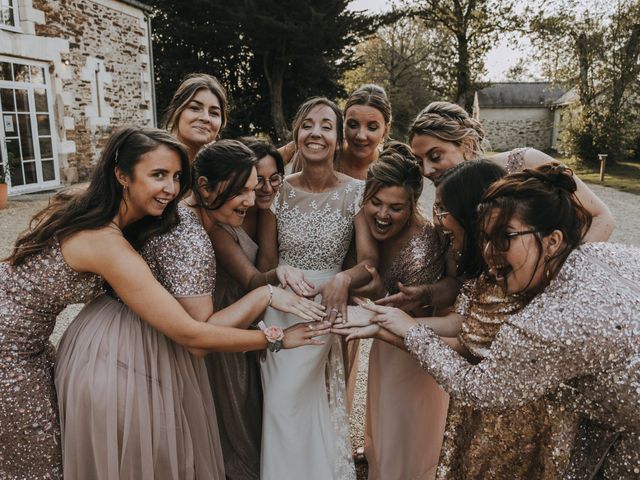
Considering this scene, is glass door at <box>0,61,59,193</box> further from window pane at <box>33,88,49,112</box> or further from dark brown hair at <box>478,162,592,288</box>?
dark brown hair at <box>478,162,592,288</box>

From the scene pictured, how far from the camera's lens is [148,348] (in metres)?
2.39

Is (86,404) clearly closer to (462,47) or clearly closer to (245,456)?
→ (245,456)

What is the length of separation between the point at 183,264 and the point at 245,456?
1569 mm

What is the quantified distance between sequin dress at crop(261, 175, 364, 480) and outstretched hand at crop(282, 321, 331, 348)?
1.34 ft

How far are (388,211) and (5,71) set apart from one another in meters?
12.6

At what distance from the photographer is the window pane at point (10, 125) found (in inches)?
471

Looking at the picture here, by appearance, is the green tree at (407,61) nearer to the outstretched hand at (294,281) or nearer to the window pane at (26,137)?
the window pane at (26,137)

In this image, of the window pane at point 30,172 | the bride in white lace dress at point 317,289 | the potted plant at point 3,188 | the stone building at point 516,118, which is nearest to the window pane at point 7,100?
Result: the window pane at point 30,172

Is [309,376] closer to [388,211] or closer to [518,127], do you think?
[388,211]

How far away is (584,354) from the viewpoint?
64.5 inches

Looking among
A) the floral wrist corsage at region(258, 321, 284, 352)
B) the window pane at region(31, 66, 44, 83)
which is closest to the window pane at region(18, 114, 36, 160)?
the window pane at region(31, 66, 44, 83)

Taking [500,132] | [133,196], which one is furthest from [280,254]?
[500,132]

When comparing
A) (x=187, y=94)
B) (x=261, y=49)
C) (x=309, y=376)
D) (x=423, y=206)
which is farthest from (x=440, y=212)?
(x=261, y=49)

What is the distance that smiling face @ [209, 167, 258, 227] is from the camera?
8.80ft
